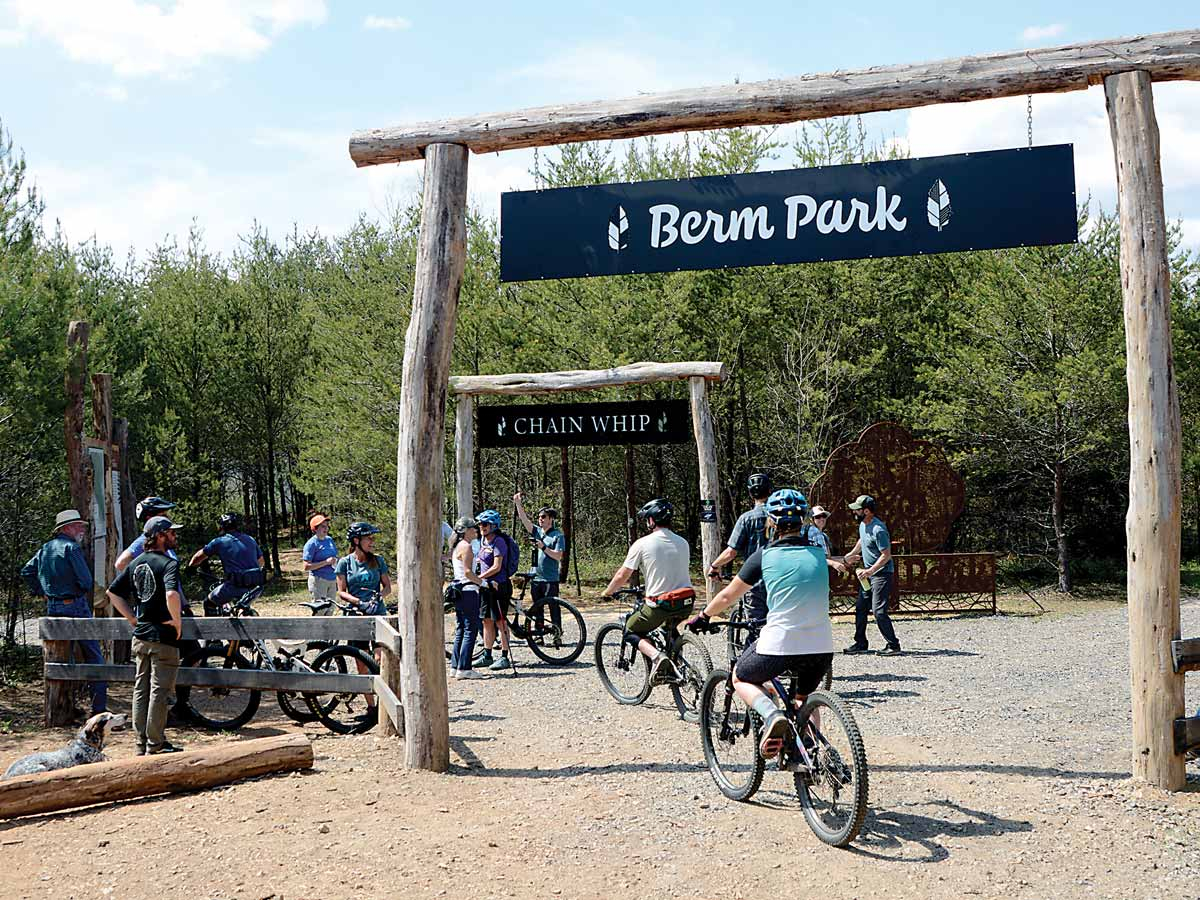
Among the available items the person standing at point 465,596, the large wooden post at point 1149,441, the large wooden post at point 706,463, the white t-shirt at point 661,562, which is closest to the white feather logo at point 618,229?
the white t-shirt at point 661,562

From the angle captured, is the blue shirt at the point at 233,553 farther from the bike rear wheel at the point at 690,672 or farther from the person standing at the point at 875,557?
the person standing at the point at 875,557

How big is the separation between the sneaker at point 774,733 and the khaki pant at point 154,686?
451 centimetres

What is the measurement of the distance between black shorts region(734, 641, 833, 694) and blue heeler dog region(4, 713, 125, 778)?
438cm

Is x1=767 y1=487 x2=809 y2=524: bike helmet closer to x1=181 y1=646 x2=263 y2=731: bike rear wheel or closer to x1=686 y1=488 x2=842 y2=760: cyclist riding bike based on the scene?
x1=686 y1=488 x2=842 y2=760: cyclist riding bike

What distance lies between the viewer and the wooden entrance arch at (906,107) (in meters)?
6.58

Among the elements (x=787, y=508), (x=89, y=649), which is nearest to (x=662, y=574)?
(x=787, y=508)

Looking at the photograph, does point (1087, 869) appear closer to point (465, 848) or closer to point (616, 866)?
point (616, 866)

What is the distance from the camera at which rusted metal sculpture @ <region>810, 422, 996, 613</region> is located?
1641 centimetres

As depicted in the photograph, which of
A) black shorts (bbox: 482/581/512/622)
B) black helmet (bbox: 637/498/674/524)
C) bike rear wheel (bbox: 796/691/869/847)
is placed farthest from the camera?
black shorts (bbox: 482/581/512/622)

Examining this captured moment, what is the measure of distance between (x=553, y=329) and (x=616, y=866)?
57.6 ft

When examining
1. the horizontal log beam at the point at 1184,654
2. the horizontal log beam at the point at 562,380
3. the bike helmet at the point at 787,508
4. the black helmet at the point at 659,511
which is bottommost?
the horizontal log beam at the point at 1184,654

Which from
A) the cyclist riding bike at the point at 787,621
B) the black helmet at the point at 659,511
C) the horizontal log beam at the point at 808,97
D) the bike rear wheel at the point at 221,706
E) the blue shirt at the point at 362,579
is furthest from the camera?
the blue shirt at the point at 362,579

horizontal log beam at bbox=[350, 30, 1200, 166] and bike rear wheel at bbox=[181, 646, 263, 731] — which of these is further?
bike rear wheel at bbox=[181, 646, 263, 731]

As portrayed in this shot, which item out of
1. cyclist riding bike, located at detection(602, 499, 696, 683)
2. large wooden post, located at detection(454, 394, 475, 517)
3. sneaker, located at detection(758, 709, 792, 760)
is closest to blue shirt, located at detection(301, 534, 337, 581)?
large wooden post, located at detection(454, 394, 475, 517)
